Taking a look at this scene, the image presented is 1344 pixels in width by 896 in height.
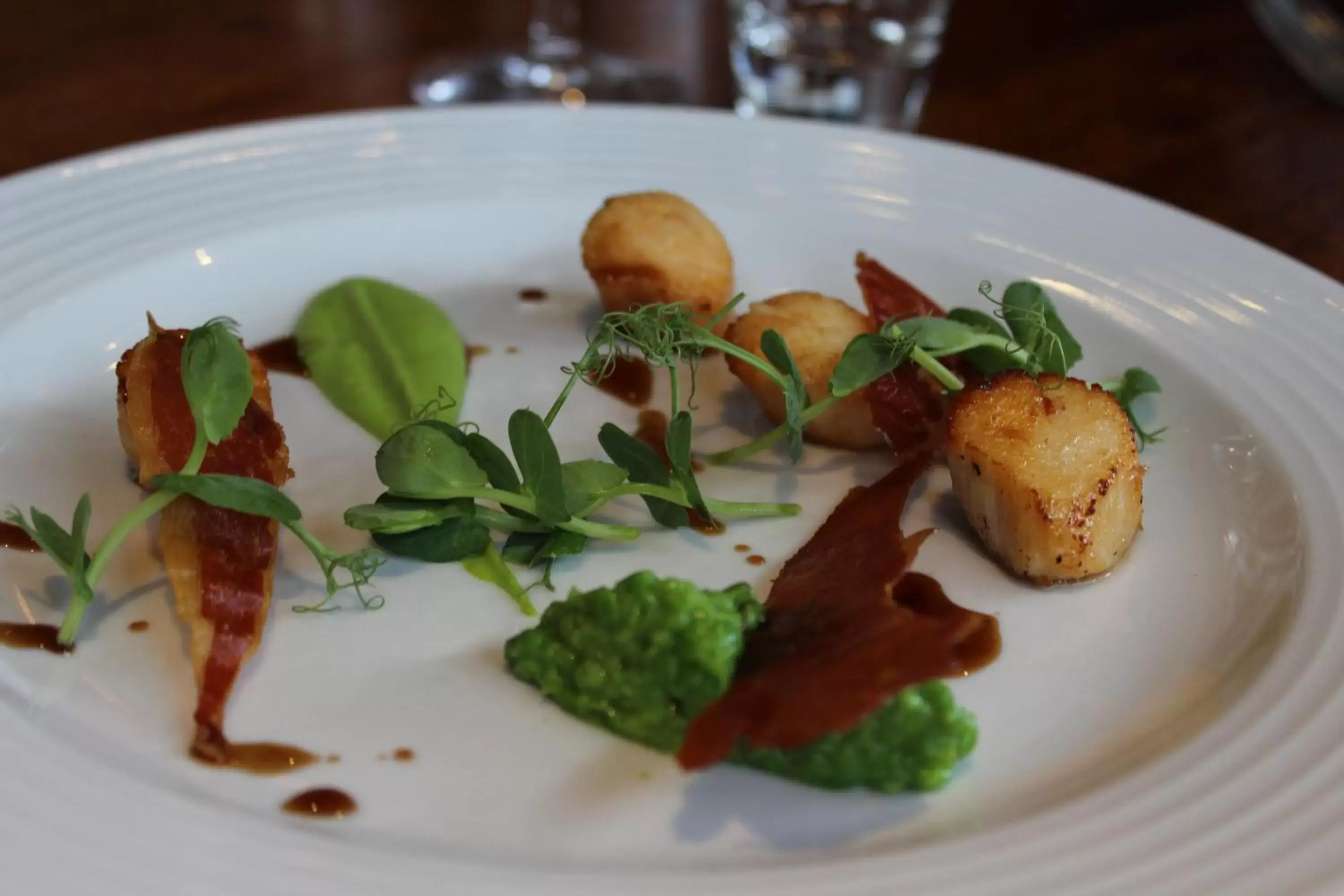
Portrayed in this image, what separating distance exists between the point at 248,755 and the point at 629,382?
0.82 meters

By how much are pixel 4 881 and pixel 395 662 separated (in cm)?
41

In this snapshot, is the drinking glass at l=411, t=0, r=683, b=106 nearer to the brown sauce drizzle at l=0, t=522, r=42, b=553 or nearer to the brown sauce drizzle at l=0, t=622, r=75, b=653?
the brown sauce drizzle at l=0, t=522, r=42, b=553

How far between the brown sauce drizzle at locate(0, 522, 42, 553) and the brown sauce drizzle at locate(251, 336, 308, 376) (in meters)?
0.42

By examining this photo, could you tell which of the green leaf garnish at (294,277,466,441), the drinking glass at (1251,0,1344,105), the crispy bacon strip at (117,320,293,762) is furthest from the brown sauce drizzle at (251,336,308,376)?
the drinking glass at (1251,0,1344,105)

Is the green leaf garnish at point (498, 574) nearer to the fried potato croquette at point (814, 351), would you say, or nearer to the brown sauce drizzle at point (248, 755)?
the brown sauce drizzle at point (248, 755)

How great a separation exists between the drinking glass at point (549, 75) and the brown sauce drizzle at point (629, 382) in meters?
1.25

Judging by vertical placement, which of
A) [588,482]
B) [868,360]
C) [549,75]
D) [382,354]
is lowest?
[549,75]

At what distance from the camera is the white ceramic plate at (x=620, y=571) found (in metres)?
0.90

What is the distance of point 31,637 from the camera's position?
1137 mm

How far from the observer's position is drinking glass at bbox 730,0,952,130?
2617 mm

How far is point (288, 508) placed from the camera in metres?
1.17

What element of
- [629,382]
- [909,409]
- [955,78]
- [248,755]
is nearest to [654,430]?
[629,382]

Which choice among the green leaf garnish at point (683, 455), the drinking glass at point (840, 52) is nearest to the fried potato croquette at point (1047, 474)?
the green leaf garnish at point (683, 455)

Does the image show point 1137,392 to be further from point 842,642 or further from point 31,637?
point 31,637
